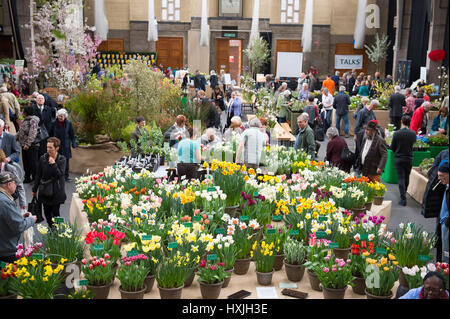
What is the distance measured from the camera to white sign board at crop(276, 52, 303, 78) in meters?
25.7

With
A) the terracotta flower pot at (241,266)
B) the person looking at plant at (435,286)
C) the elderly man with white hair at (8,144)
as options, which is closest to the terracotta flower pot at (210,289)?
the terracotta flower pot at (241,266)

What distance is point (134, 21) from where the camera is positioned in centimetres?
2588

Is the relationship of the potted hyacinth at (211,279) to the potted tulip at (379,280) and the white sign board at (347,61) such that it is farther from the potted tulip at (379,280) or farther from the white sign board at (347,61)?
the white sign board at (347,61)

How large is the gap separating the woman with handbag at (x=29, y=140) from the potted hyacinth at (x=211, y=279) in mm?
5594

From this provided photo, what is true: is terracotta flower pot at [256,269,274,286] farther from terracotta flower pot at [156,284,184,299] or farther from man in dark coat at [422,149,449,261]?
man in dark coat at [422,149,449,261]

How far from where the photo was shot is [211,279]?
4078 millimetres

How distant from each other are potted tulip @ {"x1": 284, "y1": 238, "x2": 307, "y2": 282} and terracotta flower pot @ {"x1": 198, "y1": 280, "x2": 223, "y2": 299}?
70 cm

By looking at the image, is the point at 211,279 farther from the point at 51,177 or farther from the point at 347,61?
the point at 347,61

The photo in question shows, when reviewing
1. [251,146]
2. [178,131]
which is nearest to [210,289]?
[251,146]

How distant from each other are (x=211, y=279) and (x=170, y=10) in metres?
23.7

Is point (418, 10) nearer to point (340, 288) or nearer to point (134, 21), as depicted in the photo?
point (134, 21)

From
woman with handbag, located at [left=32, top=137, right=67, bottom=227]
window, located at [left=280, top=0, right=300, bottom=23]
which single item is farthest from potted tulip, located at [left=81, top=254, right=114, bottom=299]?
window, located at [left=280, top=0, right=300, bottom=23]

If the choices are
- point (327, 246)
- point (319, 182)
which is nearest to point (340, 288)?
point (327, 246)
